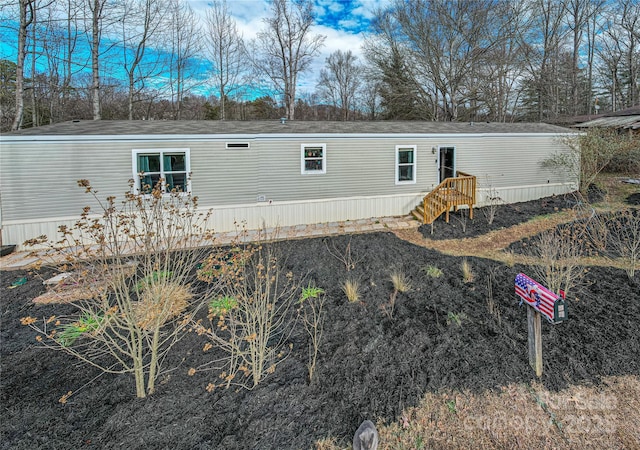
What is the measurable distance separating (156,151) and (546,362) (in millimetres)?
8785

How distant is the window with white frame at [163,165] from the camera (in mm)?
7988

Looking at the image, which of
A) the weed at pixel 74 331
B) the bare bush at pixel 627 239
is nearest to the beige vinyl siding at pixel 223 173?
the weed at pixel 74 331

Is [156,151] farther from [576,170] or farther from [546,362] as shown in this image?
[576,170]

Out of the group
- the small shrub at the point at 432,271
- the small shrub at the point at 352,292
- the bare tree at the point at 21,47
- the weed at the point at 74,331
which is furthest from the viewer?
the bare tree at the point at 21,47

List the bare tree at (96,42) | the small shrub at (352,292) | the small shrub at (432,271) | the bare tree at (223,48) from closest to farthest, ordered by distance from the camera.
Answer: the small shrub at (352,292) < the small shrub at (432,271) < the bare tree at (96,42) < the bare tree at (223,48)

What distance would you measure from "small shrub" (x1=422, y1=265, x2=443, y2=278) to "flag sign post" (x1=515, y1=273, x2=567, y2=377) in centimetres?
208

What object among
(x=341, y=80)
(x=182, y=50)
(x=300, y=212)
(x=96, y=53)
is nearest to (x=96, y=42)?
(x=96, y=53)

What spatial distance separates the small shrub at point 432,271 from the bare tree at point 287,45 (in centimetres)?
1957

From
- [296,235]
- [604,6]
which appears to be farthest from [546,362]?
[604,6]

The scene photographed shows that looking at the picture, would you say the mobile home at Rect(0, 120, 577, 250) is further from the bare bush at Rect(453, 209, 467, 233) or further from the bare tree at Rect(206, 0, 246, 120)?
the bare tree at Rect(206, 0, 246, 120)

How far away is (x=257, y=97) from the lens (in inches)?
950

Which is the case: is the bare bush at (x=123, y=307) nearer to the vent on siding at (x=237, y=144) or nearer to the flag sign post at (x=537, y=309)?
the flag sign post at (x=537, y=309)

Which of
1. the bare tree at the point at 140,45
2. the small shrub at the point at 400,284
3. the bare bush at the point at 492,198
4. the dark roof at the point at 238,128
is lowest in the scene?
the small shrub at the point at 400,284

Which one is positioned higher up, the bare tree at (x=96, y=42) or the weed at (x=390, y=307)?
the bare tree at (x=96, y=42)
